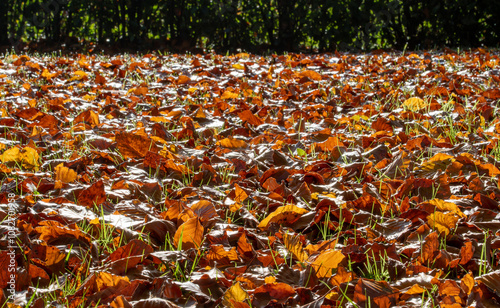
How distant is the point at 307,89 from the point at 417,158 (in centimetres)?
189

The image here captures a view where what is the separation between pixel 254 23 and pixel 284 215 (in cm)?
609

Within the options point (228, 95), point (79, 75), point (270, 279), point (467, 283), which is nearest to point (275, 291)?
point (270, 279)

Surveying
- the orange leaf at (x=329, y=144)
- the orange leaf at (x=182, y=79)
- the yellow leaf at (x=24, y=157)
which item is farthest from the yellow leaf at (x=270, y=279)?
the orange leaf at (x=182, y=79)

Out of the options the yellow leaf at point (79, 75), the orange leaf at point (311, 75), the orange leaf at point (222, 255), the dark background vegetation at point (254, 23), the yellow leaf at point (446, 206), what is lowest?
the orange leaf at point (222, 255)

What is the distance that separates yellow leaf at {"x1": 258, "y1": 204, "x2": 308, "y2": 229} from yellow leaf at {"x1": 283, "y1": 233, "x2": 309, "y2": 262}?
127 mm

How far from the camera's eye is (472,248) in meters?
1.36

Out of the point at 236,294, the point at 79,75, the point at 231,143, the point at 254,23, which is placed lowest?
the point at 236,294

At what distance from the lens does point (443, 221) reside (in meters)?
1.47

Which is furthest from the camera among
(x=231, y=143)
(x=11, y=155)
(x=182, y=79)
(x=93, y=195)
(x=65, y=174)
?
(x=182, y=79)

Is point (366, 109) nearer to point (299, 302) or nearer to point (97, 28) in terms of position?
point (299, 302)

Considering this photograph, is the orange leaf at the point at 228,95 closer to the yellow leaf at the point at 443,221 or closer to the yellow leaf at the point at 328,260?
the yellow leaf at the point at 443,221

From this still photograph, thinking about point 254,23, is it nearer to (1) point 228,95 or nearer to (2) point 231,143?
(1) point 228,95

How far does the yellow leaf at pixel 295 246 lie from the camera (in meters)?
1.35

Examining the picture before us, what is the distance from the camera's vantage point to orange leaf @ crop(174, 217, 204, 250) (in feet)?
4.64
